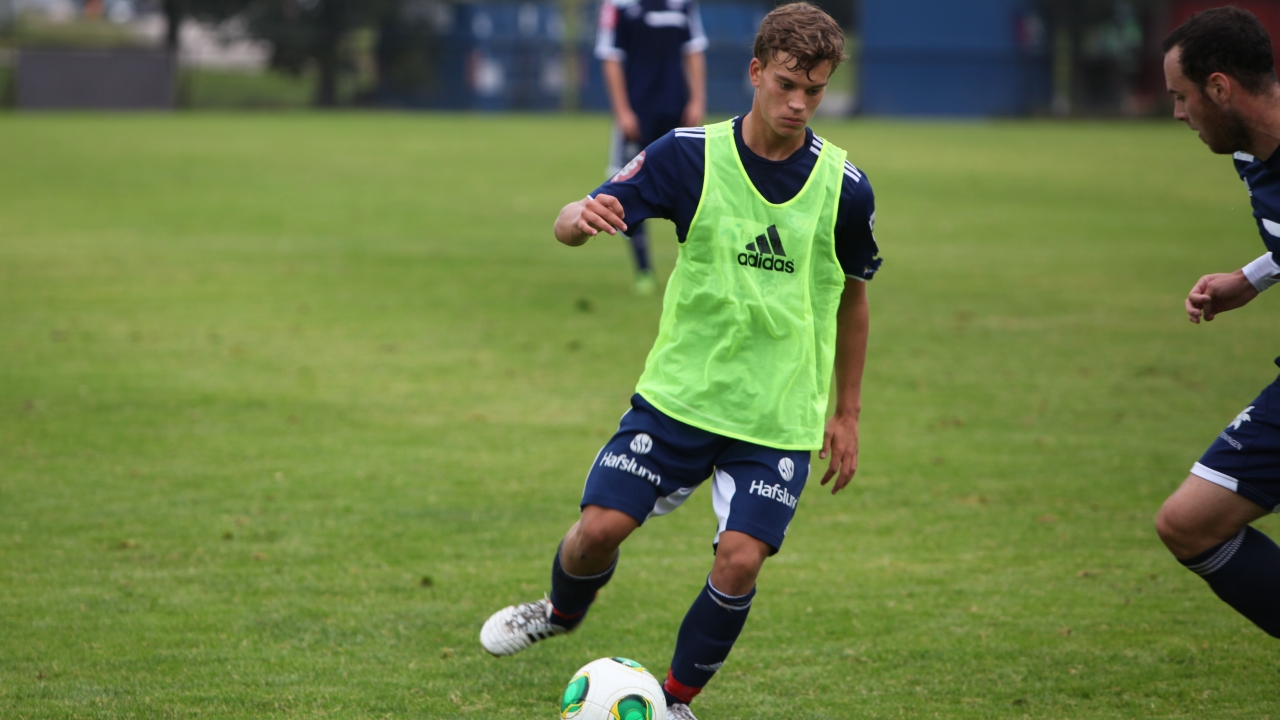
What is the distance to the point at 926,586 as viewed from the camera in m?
4.85

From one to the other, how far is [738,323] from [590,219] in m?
0.51

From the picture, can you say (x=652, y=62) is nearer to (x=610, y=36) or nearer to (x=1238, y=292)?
(x=610, y=36)

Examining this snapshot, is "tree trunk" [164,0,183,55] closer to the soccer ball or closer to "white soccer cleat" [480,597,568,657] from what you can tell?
"white soccer cleat" [480,597,568,657]

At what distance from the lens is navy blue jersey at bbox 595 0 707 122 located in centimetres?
1016

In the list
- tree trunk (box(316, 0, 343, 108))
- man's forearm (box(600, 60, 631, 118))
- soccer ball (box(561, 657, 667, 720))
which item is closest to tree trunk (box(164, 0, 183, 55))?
tree trunk (box(316, 0, 343, 108))

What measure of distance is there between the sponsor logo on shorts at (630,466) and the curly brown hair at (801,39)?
3.85 ft

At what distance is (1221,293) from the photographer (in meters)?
3.79

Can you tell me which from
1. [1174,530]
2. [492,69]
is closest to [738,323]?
[1174,530]

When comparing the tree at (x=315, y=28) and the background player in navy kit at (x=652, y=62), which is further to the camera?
the tree at (x=315, y=28)

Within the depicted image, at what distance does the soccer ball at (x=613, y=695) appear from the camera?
3447mm

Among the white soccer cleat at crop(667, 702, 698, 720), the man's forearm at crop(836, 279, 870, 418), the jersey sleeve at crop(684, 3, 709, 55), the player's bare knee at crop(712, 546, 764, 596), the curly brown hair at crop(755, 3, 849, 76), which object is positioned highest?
the curly brown hair at crop(755, 3, 849, 76)

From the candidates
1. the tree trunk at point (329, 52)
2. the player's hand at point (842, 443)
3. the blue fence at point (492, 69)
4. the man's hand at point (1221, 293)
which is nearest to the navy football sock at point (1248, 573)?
the man's hand at point (1221, 293)

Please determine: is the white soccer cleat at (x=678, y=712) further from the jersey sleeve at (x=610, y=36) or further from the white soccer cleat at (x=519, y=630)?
the jersey sleeve at (x=610, y=36)

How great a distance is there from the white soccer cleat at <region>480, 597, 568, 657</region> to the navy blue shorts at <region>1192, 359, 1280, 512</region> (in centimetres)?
198
